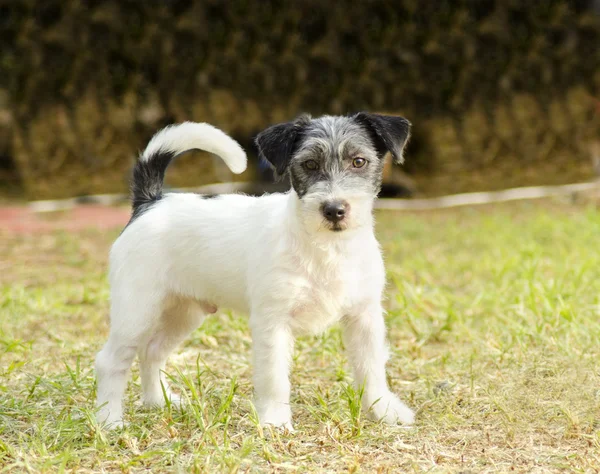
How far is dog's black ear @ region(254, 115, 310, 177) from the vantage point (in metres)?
3.60

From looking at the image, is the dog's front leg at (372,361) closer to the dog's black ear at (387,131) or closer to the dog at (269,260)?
the dog at (269,260)

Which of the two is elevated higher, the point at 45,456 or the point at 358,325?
the point at 358,325

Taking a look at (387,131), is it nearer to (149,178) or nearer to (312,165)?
(312,165)

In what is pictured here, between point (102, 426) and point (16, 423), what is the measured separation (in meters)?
0.43

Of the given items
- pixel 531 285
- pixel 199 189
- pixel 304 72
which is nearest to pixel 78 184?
pixel 199 189

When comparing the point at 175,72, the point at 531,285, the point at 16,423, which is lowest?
the point at 16,423

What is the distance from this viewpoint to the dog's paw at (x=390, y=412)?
374cm

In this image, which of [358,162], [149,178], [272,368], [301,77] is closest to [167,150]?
[149,178]

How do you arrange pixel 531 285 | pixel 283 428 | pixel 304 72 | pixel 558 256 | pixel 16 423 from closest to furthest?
pixel 283 428
pixel 16 423
pixel 531 285
pixel 558 256
pixel 304 72

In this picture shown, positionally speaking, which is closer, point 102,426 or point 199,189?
point 102,426

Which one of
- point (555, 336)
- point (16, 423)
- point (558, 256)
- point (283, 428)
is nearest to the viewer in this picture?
point (283, 428)

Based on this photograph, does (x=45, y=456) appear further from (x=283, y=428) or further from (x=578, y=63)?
(x=578, y=63)

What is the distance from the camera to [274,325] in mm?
3508

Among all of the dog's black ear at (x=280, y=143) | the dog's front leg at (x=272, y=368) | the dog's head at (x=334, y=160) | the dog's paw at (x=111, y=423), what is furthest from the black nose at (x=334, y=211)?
the dog's paw at (x=111, y=423)
